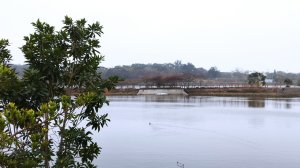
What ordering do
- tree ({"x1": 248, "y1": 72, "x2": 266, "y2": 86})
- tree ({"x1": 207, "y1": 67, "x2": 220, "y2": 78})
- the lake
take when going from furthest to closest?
tree ({"x1": 207, "y1": 67, "x2": 220, "y2": 78}) → tree ({"x1": 248, "y1": 72, "x2": 266, "y2": 86}) → the lake

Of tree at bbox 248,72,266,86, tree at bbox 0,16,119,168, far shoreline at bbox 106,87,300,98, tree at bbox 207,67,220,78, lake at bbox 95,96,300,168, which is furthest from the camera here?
tree at bbox 207,67,220,78

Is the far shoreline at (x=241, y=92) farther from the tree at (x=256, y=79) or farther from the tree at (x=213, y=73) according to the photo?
the tree at (x=213, y=73)

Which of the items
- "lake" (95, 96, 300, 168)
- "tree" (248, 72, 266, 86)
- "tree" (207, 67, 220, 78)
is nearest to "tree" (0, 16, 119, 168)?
"lake" (95, 96, 300, 168)

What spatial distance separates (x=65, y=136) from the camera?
19.8 ft

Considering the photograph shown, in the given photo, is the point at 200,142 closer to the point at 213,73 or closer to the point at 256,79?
the point at 256,79

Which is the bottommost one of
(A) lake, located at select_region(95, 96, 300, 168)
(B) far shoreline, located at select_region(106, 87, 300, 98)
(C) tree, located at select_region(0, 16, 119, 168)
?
(A) lake, located at select_region(95, 96, 300, 168)

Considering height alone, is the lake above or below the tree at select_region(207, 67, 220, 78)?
below

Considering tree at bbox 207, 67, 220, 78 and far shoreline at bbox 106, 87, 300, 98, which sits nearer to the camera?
far shoreline at bbox 106, 87, 300, 98

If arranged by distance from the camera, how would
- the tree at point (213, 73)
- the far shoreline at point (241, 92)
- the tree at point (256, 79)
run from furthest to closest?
the tree at point (213, 73), the tree at point (256, 79), the far shoreline at point (241, 92)

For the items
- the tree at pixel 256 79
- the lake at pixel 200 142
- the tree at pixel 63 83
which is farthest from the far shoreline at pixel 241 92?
the tree at pixel 63 83

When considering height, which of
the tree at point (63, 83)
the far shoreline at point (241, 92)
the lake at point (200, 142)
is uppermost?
the tree at point (63, 83)

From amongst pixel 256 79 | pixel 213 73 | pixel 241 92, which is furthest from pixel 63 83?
pixel 213 73

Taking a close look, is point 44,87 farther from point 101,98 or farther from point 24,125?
point 24,125

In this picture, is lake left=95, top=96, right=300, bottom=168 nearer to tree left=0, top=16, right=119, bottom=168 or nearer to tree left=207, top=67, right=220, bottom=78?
tree left=0, top=16, right=119, bottom=168
